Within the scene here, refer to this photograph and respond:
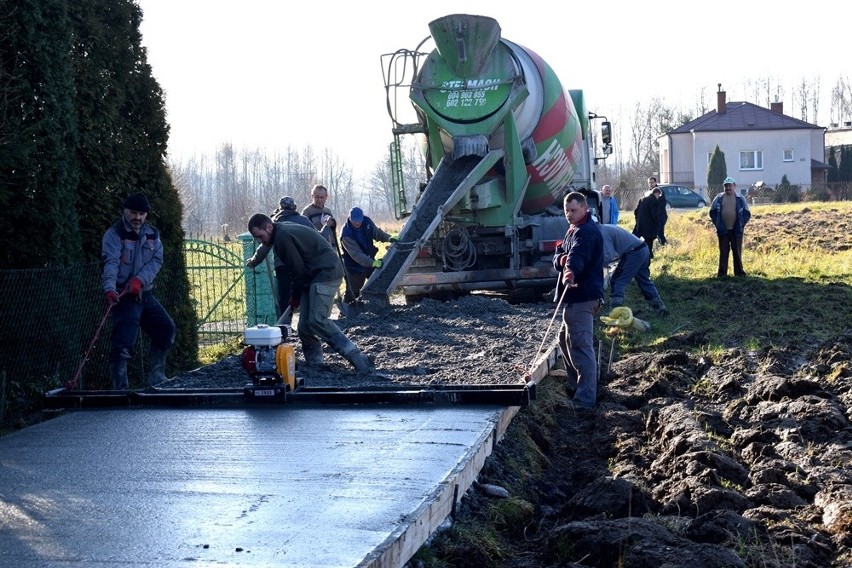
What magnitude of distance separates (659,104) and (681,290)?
96.8m

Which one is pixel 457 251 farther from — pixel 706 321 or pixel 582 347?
pixel 582 347

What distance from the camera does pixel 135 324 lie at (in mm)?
9562

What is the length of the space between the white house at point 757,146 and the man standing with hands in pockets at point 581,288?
62480 millimetres

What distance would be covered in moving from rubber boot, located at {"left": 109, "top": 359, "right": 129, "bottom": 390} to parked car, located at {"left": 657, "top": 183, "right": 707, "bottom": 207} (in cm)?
4700

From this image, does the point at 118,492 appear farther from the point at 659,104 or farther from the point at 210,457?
the point at 659,104

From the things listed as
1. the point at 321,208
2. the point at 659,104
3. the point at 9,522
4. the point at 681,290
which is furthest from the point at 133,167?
the point at 659,104

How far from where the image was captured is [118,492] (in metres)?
5.90

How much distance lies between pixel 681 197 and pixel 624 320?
137ft

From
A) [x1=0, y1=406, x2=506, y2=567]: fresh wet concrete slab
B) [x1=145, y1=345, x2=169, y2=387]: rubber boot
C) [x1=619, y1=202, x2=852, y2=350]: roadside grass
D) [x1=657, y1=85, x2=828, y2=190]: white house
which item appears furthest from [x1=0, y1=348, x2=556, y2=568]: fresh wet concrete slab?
[x1=657, y1=85, x2=828, y2=190]: white house

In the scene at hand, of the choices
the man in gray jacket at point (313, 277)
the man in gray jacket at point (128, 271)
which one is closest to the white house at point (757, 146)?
the man in gray jacket at point (313, 277)

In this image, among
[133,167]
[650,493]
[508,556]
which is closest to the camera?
[508,556]

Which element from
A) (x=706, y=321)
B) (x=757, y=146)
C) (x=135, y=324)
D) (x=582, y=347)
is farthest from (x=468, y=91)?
(x=757, y=146)

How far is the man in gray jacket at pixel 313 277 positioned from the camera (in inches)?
391

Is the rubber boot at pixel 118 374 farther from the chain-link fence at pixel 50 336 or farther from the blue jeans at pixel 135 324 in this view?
the chain-link fence at pixel 50 336
